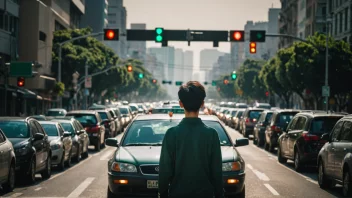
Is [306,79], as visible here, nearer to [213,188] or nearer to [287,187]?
[287,187]

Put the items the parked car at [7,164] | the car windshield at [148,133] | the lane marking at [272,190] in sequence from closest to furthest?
the car windshield at [148,133] < the parked car at [7,164] < the lane marking at [272,190]

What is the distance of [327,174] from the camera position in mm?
15938

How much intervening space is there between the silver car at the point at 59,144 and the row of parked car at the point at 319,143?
→ 21.6 ft

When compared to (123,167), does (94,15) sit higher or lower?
higher

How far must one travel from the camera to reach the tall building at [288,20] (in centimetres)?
11606

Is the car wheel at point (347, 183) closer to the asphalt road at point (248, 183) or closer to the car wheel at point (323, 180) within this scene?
the asphalt road at point (248, 183)

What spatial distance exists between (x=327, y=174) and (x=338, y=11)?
63.1m

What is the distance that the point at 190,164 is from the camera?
5.43 m

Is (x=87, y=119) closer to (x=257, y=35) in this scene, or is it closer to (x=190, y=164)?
(x=257, y=35)

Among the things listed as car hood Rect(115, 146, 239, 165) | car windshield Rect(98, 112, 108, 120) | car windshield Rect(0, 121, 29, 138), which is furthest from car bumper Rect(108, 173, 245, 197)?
car windshield Rect(98, 112, 108, 120)

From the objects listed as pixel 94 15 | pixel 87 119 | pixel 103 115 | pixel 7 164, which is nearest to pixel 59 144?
pixel 7 164

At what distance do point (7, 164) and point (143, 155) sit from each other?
4278 millimetres

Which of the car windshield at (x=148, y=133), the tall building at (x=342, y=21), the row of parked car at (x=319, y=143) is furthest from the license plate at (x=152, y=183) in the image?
the tall building at (x=342, y=21)

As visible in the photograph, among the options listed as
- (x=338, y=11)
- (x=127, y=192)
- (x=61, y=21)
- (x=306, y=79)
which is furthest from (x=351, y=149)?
(x=61, y=21)
